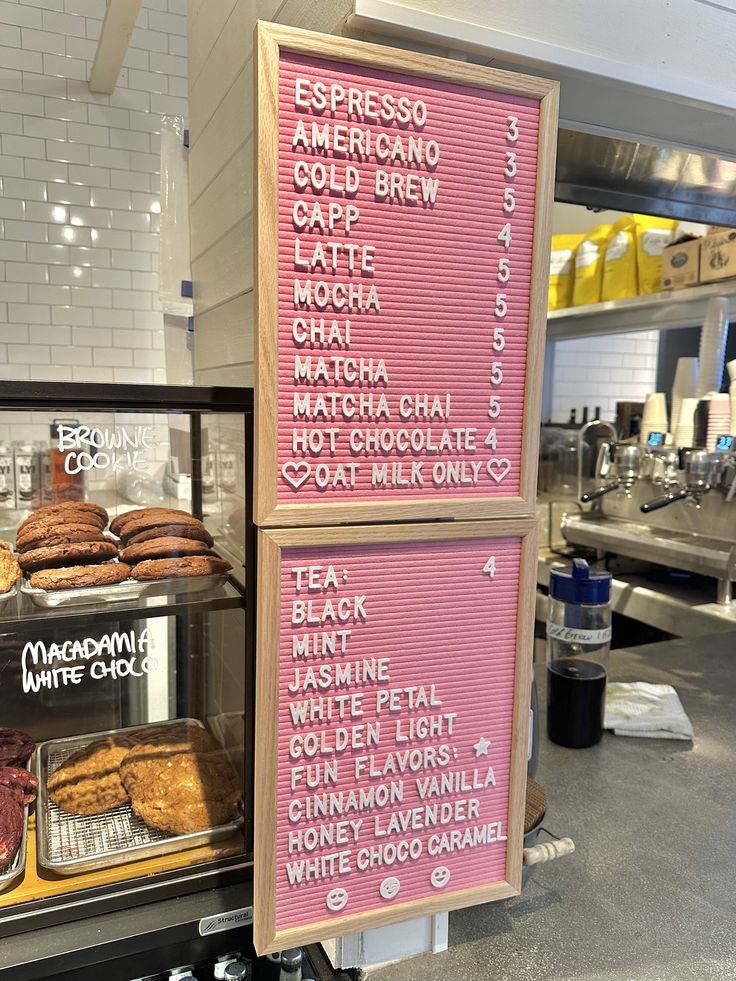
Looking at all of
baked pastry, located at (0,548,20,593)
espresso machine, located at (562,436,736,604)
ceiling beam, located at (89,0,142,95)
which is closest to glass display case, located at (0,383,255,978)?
baked pastry, located at (0,548,20,593)

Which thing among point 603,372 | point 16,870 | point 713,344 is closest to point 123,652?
point 16,870

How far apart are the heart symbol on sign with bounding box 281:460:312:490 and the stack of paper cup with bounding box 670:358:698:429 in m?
2.34

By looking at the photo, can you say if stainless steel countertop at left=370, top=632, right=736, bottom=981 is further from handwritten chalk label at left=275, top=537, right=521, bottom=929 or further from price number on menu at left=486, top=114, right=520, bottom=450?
price number on menu at left=486, top=114, right=520, bottom=450

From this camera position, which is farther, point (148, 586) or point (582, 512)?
point (582, 512)

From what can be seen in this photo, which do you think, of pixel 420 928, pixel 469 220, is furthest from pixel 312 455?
pixel 420 928

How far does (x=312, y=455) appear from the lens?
2.71 ft

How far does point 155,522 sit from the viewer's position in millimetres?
962

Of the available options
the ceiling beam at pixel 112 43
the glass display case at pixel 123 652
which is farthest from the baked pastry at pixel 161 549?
the ceiling beam at pixel 112 43

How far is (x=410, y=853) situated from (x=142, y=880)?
331 millimetres

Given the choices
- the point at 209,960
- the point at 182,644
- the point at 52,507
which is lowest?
the point at 209,960

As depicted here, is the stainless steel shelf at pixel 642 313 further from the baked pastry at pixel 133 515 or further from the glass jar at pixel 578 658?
the baked pastry at pixel 133 515

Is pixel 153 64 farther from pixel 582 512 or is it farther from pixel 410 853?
pixel 410 853

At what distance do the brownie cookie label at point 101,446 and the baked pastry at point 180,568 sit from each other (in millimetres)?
137

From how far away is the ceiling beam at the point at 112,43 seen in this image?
5.86 ft
